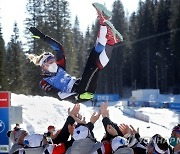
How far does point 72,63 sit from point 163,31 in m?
21.8

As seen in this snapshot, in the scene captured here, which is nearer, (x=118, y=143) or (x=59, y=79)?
(x=118, y=143)

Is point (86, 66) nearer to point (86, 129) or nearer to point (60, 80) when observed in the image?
point (60, 80)

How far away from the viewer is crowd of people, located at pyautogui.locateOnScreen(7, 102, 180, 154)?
18.1ft

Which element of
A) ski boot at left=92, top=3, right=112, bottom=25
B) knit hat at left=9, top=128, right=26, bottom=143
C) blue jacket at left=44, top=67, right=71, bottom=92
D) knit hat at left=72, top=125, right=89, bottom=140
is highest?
Answer: ski boot at left=92, top=3, right=112, bottom=25

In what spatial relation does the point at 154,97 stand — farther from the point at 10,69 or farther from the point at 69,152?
the point at 69,152

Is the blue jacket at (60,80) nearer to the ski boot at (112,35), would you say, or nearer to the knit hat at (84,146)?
the ski boot at (112,35)

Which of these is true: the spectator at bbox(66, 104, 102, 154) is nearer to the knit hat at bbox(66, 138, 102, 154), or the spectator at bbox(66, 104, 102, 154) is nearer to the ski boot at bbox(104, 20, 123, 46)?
the knit hat at bbox(66, 138, 102, 154)

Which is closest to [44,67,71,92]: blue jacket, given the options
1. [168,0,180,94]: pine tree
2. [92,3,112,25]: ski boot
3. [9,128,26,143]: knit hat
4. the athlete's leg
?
the athlete's leg

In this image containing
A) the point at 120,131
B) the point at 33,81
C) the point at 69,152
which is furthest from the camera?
the point at 33,81

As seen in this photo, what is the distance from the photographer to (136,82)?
73.1m

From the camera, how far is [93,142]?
5.86m

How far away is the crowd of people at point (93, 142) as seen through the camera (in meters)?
5.52

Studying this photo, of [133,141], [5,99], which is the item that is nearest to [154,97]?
[5,99]

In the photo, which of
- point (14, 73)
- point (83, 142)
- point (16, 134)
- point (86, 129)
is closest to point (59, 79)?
point (16, 134)
